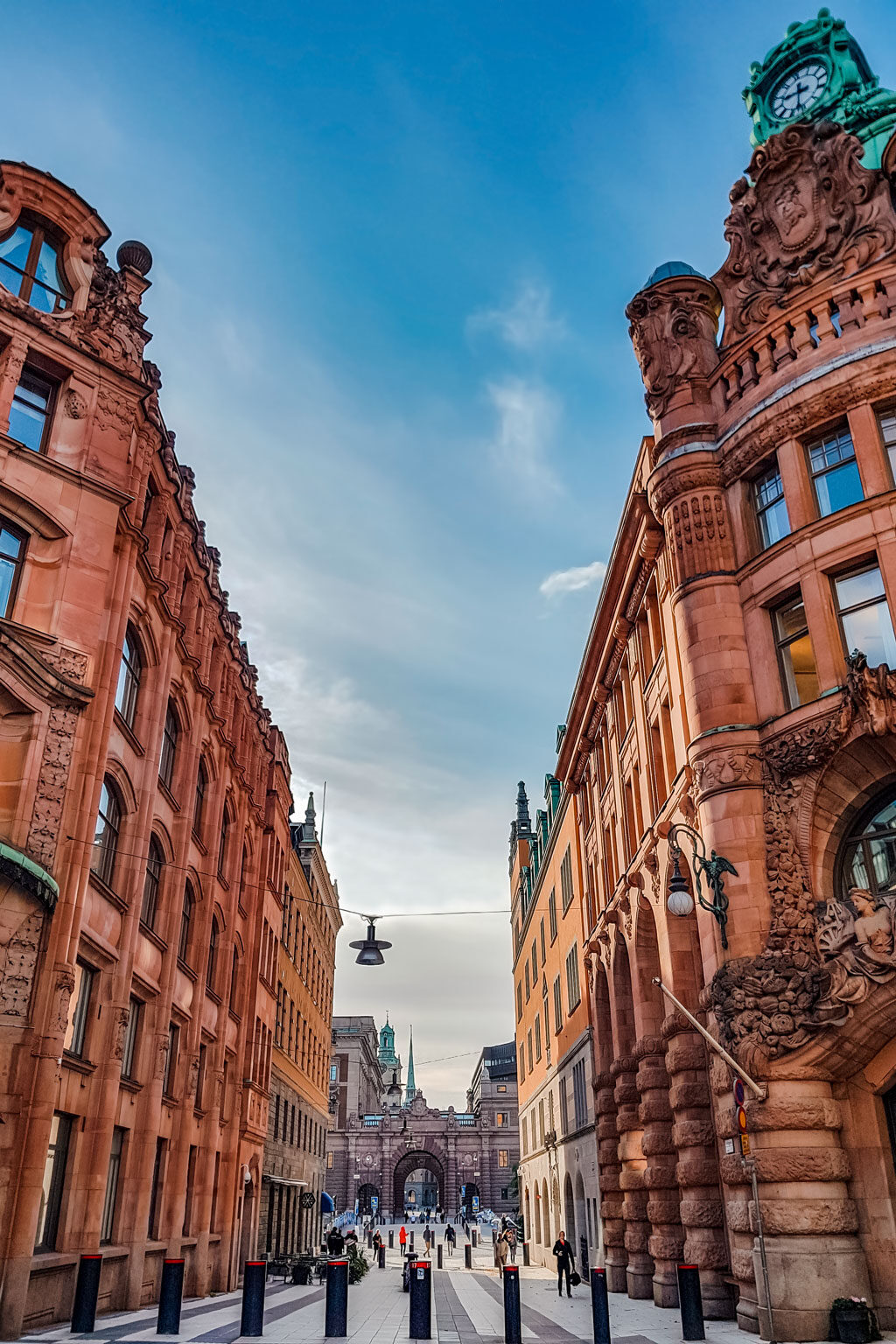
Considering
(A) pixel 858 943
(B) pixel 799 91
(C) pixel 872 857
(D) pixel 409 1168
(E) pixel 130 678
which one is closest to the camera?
(A) pixel 858 943

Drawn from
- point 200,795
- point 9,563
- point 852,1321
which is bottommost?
point 852,1321

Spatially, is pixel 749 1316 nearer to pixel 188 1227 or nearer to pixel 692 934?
pixel 692 934

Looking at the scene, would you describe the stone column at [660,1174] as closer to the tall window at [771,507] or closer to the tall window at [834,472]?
the tall window at [771,507]

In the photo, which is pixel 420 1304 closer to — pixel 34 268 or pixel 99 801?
pixel 99 801

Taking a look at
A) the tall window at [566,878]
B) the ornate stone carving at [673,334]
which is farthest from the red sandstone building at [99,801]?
the tall window at [566,878]

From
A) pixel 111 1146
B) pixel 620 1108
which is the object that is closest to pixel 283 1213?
pixel 620 1108

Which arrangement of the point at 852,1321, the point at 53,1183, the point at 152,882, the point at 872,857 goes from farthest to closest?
1. the point at 152,882
2. the point at 872,857
3. the point at 53,1183
4. the point at 852,1321

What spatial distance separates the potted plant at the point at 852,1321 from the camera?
14695 mm

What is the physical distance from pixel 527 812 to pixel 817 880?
196ft

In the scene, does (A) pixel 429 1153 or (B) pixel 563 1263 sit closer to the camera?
(B) pixel 563 1263

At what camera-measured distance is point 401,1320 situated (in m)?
19.5

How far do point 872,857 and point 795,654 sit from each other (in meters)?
4.39

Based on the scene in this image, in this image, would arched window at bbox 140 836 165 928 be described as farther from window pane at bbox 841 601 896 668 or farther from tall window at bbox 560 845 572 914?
tall window at bbox 560 845 572 914

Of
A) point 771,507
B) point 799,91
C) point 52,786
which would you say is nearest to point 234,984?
point 52,786
